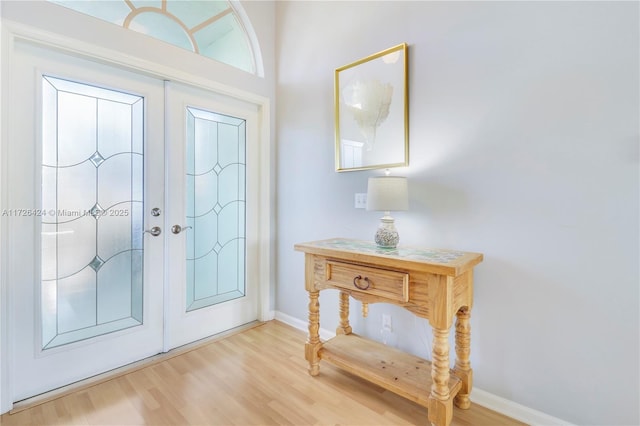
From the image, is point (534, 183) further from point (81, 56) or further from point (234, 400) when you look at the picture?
point (81, 56)

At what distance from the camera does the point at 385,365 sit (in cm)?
163

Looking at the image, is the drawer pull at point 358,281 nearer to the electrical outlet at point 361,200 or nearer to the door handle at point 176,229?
the electrical outlet at point 361,200

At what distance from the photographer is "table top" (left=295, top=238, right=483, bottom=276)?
1.29m

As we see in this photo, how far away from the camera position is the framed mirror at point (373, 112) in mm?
1834

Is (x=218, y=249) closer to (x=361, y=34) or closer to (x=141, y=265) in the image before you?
(x=141, y=265)

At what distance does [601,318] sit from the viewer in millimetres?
1263

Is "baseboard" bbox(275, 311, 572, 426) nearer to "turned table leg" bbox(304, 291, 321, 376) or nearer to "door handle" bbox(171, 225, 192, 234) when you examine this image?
"turned table leg" bbox(304, 291, 321, 376)

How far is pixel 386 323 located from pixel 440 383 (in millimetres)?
609

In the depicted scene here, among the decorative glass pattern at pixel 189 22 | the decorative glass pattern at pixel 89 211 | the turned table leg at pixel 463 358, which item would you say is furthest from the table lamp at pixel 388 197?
the decorative glass pattern at pixel 189 22

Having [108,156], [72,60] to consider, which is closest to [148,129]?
[108,156]

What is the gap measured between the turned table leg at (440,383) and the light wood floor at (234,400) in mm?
170

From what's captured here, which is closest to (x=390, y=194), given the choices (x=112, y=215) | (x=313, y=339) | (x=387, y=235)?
(x=387, y=235)

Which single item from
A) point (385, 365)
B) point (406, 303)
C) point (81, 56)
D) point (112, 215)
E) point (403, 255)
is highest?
point (81, 56)

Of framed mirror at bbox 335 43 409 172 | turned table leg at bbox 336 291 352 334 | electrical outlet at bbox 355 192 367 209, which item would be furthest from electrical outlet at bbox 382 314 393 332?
framed mirror at bbox 335 43 409 172
